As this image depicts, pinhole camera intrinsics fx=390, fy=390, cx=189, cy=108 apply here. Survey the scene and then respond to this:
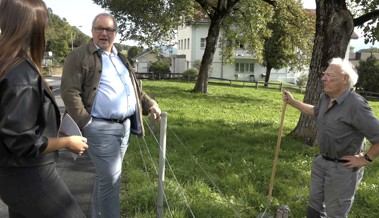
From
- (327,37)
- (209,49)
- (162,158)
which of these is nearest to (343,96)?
(162,158)

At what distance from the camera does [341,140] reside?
12.0ft

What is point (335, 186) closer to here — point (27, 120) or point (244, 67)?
point (27, 120)

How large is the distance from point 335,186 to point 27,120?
9.41ft

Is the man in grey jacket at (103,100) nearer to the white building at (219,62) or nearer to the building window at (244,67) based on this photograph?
the white building at (219,62)

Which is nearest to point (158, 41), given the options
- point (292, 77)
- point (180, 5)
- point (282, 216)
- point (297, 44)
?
point (180, 5)

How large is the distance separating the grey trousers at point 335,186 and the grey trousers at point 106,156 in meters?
1.95

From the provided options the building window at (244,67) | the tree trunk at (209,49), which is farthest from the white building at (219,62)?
the tree trunk at (209,49)

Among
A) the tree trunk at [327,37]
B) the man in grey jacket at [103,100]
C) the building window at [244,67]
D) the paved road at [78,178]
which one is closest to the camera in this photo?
the man in grey jacket at [103,100]

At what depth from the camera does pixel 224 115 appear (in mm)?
13438

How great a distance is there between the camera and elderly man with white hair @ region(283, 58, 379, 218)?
3.55 meters

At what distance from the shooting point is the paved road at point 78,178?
4.81 meters

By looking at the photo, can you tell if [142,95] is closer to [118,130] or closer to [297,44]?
[118,130]

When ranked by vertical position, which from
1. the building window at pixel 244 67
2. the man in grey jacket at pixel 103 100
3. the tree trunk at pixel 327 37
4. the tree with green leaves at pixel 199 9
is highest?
the tree with green leaves at pixel 199 9

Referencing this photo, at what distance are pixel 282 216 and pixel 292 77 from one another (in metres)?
63.3
